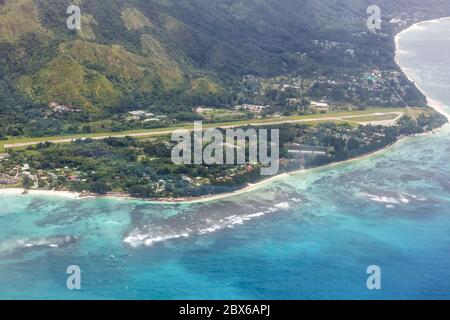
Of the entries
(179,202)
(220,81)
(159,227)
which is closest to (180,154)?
(179,202)

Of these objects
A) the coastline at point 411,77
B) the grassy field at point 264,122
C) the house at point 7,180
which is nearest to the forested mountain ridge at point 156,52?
the coastline at point 411,77

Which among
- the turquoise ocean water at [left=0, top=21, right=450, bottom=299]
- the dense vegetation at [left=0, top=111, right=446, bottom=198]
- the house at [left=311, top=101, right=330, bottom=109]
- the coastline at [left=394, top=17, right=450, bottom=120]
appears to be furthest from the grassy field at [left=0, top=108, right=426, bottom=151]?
the turquoise ocean water at [left=0, top=21, right=450, bottom=299]

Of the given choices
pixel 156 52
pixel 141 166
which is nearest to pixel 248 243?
pixel 141 166

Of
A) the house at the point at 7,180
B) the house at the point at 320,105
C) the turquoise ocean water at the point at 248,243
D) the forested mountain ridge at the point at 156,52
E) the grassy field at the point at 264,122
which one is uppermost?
the forested mountain ridge at the point at 156,52

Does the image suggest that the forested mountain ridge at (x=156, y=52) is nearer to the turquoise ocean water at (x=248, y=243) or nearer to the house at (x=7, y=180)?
the house at (x=7, y=180)

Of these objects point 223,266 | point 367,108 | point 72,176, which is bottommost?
point 223,266

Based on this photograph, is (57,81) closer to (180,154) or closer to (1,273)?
(180,154)
